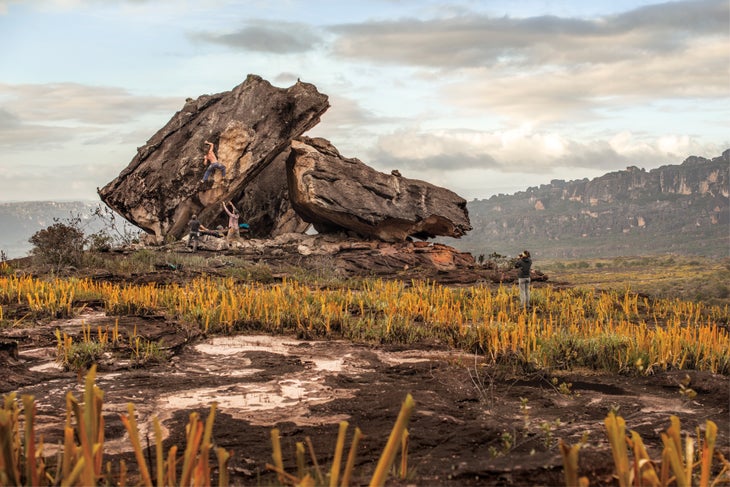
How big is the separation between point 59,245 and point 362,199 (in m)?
9.42

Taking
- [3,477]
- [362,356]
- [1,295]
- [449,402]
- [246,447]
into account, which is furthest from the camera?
[1,295]

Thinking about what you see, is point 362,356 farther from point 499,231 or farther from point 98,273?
point 499,231

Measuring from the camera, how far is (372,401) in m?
6.73

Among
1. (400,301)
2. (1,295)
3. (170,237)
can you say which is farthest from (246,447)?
(170,237)

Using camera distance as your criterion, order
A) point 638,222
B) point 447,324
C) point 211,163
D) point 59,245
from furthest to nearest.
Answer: point 638,222 → point 211,163 → point 59,245 → point 447,324

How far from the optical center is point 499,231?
619ft

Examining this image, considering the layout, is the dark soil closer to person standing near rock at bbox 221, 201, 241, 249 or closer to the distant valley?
person standing near rock at bbox 221, 201, 241, 249

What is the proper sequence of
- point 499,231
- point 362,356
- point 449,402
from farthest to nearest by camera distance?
point 499,231
point 362,356
point 449,402

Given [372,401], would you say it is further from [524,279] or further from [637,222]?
[637,222]

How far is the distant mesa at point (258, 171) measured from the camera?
24969 millimetres

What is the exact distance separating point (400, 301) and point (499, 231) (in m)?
179

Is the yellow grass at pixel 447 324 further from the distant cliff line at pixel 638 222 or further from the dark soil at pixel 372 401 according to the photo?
the distant cliff line at pixel 638 222

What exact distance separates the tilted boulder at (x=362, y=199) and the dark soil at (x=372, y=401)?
14678mm

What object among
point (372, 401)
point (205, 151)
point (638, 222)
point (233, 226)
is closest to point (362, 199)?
point (233, 226)
